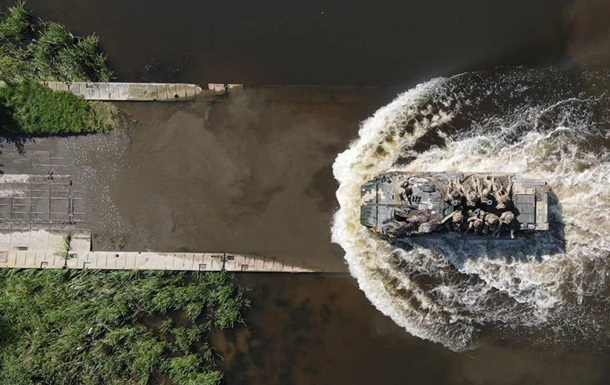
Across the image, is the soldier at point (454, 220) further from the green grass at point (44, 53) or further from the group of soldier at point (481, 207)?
the green grass at point (44, 53)

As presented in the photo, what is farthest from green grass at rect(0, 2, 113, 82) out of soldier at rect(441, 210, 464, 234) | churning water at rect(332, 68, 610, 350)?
soldier at rect(441, 210, 464, 234)

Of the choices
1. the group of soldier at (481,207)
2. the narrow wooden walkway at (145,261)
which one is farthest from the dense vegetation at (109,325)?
the group of soldier at (481,207)

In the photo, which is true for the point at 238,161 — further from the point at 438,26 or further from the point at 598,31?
the point at 598,31

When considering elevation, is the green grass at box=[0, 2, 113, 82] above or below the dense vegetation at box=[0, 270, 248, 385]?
above

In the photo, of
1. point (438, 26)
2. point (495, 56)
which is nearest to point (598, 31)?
point (495, 56)

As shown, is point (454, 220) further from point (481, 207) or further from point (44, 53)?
point (44, 53)

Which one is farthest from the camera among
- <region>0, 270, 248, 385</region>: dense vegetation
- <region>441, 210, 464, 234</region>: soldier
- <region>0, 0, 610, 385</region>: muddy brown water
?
<region>0, 0, 610, 385</region>: muddy brown water

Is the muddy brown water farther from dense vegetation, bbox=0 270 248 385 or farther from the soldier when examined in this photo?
the soldier

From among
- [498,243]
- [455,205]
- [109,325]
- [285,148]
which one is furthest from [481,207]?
[109,325]
